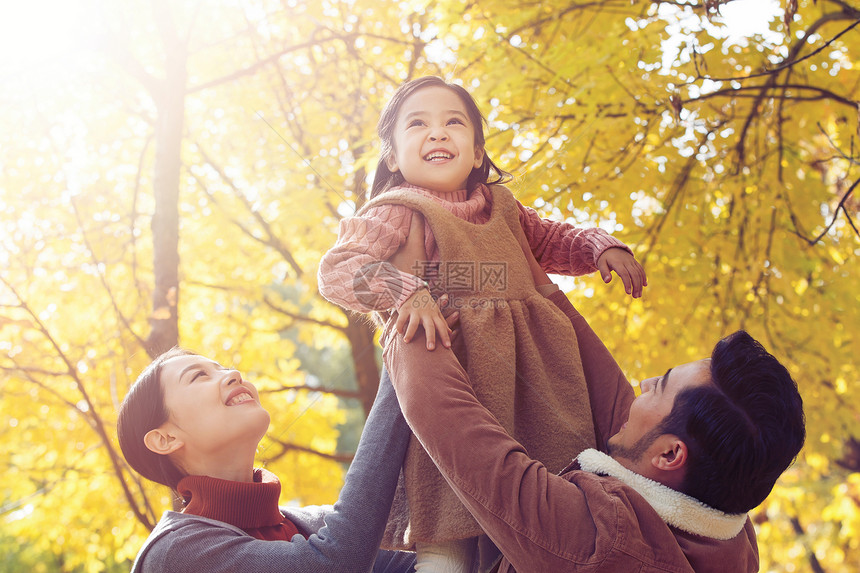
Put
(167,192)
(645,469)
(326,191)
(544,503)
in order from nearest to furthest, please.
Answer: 1. (544,503)
2. (645,469)
3. (167,192)
4. (326,191)

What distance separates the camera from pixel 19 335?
4211 mm

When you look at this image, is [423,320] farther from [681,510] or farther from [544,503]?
[681,510]

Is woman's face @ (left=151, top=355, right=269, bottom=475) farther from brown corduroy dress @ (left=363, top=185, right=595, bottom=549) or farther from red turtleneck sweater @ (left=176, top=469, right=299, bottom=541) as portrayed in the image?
brown corduroy dress @ (left=363, top=185, right=595, bottom=549)

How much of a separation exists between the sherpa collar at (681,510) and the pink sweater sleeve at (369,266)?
504 millimetres

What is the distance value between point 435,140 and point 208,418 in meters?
0.79

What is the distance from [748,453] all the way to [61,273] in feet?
14.1

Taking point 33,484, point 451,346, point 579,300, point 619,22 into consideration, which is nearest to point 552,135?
point 619,22

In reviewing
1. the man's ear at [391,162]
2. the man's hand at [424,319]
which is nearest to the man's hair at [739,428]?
the man's hand at [424,319]

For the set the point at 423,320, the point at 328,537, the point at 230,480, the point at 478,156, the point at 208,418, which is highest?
the point at 478,156

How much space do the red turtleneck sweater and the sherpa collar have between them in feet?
2.33

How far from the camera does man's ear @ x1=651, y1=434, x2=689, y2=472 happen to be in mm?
1215

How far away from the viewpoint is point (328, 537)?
137 cm

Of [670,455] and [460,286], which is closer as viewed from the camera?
[670,455]

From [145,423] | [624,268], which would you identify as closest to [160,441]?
[145,423]
